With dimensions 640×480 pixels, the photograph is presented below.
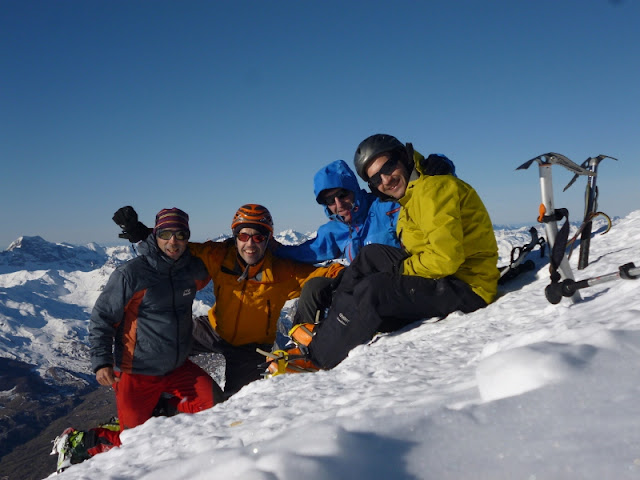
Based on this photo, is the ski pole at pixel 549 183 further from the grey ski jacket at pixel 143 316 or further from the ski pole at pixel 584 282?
the grey ski jacket at pixel 143 316

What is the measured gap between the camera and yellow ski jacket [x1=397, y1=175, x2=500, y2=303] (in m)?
4.57

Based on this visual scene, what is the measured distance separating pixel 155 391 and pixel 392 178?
16.0 ft

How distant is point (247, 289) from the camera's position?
7055 millimetres

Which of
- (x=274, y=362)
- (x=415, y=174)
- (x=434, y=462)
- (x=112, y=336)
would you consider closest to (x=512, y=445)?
(x=434, y=462)

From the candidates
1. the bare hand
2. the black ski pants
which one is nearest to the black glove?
the bare hand

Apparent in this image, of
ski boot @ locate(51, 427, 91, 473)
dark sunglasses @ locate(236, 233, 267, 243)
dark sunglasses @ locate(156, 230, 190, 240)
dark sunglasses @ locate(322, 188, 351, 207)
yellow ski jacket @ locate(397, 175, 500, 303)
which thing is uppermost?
dark sunglasses @ locate(322, 188, 351, 207)

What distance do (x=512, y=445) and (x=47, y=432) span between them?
21448 cm

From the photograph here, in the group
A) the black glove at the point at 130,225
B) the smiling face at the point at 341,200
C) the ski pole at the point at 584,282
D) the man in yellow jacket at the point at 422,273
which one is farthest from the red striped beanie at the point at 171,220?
the ski pole at the point at 584,282

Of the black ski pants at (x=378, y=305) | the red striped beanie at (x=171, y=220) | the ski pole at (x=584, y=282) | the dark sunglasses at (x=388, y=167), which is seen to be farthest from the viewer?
the red striped beanie at (x=171, y=220)

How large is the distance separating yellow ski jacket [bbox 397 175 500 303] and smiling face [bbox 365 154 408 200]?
0.54 metres

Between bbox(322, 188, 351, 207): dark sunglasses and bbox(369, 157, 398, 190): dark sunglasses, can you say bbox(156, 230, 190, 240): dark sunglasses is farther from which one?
bbox(369, 157, 398, 190): dark sunglasses

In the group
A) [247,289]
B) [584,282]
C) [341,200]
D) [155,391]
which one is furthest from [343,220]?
[584,282]

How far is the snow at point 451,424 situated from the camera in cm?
151

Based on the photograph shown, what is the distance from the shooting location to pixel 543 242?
6.48m
